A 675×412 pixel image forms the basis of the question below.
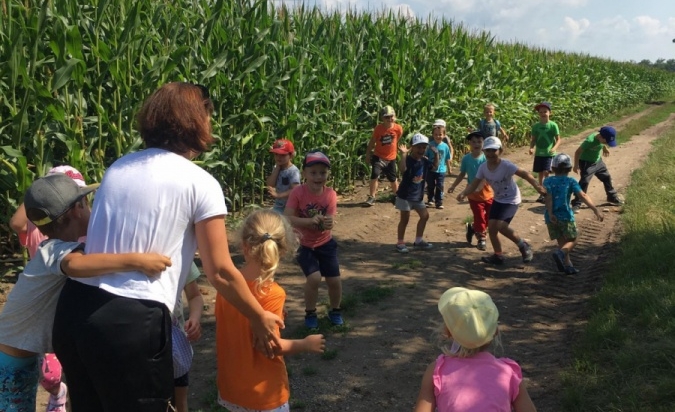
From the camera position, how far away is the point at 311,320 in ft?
18.1

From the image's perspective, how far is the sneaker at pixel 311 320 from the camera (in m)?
5.52

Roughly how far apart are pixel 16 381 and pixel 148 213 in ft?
4.01

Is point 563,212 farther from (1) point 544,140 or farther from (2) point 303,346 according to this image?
(2) point 303,346

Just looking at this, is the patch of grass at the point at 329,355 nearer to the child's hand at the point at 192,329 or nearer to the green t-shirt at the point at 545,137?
the child's hand at the point at 192,329

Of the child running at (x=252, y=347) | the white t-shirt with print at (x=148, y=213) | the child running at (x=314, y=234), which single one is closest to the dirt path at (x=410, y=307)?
the child running at (x=314, y=234)

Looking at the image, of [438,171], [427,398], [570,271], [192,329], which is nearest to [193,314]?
[192,329]

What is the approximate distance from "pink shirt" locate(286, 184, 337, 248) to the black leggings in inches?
119

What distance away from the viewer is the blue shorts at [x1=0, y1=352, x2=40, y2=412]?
114 inches

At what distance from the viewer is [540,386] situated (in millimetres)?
4492

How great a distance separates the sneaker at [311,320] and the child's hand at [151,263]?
129 inches

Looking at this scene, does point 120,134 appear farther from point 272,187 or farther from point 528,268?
point 528,268

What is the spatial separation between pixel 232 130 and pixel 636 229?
5.29m

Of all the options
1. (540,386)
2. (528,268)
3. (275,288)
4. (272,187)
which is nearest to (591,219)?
(528,268)

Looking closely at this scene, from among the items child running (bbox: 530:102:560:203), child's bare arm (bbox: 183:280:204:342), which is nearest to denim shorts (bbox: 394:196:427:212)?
child running (bbox: 530:102:560:203)
